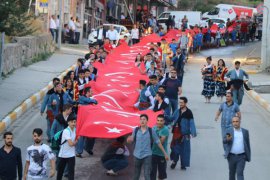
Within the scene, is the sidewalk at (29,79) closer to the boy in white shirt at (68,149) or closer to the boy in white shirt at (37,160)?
the boy in white shirt at (68,149)

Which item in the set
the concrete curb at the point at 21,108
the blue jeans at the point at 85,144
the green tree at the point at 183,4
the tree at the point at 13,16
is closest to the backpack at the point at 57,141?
the blue jeans at the point at 85,144

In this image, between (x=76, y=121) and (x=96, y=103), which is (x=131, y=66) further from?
(x=76, y=121)

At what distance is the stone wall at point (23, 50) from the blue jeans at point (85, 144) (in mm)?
10756

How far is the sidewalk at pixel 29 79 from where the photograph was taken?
73.3ft

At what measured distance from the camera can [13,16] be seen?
29281mm

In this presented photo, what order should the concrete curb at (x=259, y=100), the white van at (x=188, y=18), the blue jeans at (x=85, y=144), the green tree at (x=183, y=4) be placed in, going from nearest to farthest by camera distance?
the blue jeans at (x=85, y=144)
the concrete curb at (x=259, y=100)
the white van at (x=188, y=18)
the green tree at (x=183, y=4)

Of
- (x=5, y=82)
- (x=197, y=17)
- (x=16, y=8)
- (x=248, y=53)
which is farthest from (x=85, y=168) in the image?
→ (x=197, y=17)

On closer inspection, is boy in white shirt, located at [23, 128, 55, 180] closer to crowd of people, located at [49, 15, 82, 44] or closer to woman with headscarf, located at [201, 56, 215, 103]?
woman with headscarf, located at [201, 56, 215, 103]

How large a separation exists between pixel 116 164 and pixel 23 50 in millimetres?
16863

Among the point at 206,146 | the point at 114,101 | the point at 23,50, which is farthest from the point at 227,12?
the point at 114,101

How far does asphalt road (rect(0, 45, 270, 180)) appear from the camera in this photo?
1491 cm

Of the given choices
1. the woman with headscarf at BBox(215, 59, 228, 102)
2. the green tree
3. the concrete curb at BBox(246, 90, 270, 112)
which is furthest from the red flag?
the green tree

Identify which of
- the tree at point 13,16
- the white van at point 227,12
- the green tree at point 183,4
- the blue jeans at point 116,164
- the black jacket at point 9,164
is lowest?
the blue jeans at point 116,164

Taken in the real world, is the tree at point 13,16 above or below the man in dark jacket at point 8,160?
above
